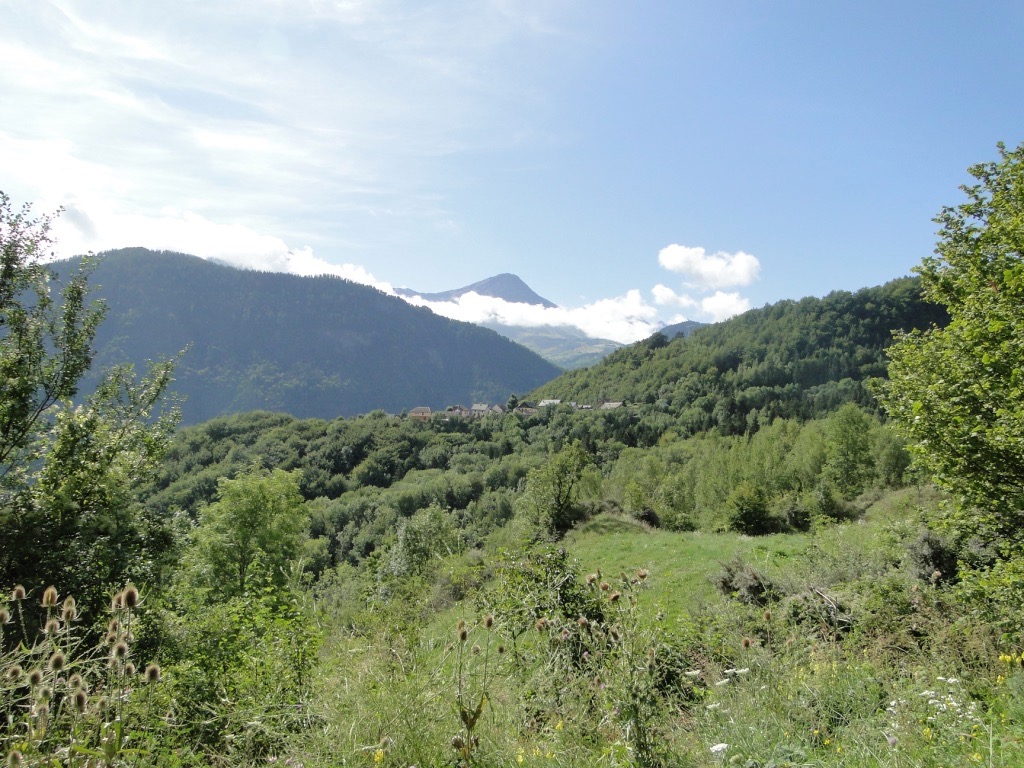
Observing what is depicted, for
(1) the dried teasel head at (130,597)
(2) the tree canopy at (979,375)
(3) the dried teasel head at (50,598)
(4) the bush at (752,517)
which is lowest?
(4) the bush at (752,517)

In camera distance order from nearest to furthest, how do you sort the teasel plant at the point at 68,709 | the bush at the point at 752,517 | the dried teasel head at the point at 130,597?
1. the teasel plant at the point at 68,709
2. the dried teasel head at the point at 130,597
3. the bush at the point at 752,517

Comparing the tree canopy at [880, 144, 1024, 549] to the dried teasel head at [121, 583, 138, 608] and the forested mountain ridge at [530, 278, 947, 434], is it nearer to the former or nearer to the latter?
the dried teasel head at [121, 583, 138, 608]

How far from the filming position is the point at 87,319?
928cm

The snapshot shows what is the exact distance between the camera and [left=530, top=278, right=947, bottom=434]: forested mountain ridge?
4432 inches

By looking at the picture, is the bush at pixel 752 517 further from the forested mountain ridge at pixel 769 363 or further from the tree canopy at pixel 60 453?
the forested mountain ridge at pixel 769 363

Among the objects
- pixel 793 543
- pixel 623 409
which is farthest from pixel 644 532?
pixel 623 409

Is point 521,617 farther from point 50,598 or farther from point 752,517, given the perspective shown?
point 752,517

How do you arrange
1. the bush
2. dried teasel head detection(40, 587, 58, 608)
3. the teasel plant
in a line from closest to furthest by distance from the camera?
1. the teasel plant
2. dried teasel head detection(40, 587, 58, 608)
3. the bush

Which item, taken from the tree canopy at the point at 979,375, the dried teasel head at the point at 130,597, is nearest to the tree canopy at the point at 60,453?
the dried teasel head at the point at 130,597

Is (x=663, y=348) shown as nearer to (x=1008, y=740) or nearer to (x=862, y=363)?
(x=862, y=363)

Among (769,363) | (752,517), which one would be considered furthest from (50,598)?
(769,363)

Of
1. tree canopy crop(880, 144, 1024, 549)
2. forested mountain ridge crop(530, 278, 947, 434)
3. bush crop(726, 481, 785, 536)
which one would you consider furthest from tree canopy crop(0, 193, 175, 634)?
forested mountain ridge crop(530, 278, 947, 434)

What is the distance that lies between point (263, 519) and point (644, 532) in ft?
56.2

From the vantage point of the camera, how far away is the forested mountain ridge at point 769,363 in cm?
11256
